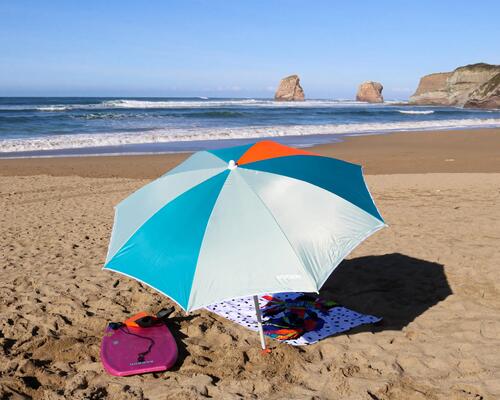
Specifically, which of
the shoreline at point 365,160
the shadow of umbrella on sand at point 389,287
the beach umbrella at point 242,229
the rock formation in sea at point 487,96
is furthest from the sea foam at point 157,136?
the rock formation in sea at point 487,96

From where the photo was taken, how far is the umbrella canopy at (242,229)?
9.18ft

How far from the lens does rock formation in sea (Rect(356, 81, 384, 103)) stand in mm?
95544

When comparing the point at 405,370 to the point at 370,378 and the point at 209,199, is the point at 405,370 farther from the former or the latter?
the point at 209,199

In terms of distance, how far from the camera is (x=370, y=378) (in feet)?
11.3

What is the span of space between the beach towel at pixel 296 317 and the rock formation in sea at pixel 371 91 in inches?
3818

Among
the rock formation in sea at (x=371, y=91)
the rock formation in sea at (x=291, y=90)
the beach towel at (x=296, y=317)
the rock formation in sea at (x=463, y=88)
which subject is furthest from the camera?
the rock formation in sea at (x=291, y=90)

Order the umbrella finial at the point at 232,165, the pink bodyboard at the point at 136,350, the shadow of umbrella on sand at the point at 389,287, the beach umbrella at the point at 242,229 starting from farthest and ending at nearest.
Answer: the shadow of umbrella on sand at the point at 389,287 → the pink bodyboard at the point at 136,350 → the umbrella finial at the point at 232,165 → the beach umbrella at the point at 242,229

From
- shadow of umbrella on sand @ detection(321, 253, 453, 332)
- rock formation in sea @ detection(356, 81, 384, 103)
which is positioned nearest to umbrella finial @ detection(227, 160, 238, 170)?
shadow of umbrella on sand @ detection(321, 253, 453, 332)

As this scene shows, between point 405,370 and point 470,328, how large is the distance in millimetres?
1011

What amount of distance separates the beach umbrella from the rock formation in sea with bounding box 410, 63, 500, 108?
62879mm

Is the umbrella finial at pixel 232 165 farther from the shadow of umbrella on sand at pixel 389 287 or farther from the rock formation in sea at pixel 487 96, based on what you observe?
the rock formation in sea at pixel 487 96

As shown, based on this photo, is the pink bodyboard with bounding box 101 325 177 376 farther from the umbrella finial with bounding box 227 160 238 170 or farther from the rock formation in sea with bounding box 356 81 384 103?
the rock formation in sea with bounding box 356 81 384 103

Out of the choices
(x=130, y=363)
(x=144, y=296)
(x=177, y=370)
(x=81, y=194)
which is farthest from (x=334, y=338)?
(x=81, y=194)

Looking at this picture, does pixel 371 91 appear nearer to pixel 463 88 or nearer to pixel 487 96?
pixel 463 88
